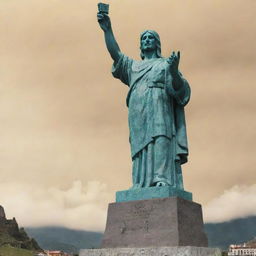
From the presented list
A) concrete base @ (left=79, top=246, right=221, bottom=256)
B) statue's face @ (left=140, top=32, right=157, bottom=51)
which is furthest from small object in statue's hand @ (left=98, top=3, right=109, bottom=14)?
concrete base @ (left=79, top=246, right=221, bottom=256)

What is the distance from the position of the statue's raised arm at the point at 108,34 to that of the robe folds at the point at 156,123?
1.89ft

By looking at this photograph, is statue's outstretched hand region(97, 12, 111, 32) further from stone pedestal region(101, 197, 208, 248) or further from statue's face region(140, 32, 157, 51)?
stone pedestal region(101, 197, 208, 248)

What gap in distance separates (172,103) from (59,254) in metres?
95.7

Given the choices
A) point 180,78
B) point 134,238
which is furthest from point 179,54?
point 134,238

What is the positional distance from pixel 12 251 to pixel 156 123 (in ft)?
353

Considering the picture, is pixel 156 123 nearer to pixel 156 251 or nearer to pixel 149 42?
pixel 149 42

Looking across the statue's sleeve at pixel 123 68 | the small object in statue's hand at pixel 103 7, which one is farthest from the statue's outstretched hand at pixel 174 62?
the small object in statue's hand at pixel 103 7

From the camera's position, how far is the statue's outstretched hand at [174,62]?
10.1 metres

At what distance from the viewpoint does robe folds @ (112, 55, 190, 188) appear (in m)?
10.2

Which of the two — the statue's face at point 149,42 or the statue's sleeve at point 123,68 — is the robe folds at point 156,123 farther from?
the statue's face at point 149,42

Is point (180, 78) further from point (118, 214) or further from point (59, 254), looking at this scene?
point (59, 254)

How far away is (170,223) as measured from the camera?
9312 mm

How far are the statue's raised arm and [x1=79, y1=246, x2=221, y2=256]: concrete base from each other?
430cm

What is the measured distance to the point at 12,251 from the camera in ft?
365
